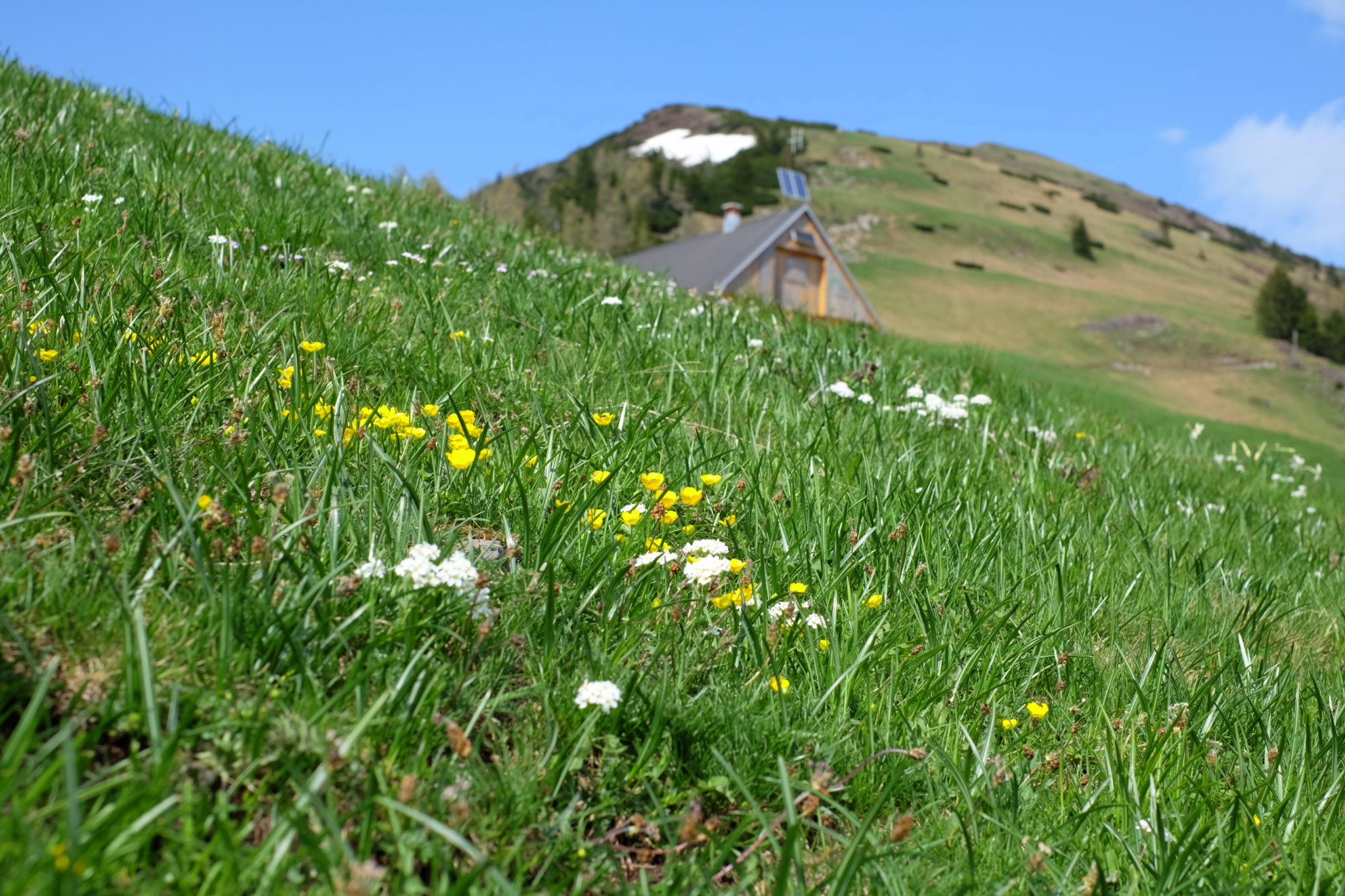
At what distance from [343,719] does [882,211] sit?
3887 inches

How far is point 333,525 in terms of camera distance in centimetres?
213

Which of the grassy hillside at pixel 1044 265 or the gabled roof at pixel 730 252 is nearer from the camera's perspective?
the gabled roof at pixel 730 252

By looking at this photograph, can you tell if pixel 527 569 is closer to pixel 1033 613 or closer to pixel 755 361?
pixel 1033 613

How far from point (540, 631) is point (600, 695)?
12.3 inches

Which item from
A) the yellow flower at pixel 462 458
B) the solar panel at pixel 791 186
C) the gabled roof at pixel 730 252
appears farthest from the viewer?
the solar panel at pixel 791 186

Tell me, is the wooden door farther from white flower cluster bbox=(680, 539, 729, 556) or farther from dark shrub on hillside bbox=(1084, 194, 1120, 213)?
dark shrub on hillside bbox=(1084, 194, 1120, 213)

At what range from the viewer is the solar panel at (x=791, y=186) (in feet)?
131

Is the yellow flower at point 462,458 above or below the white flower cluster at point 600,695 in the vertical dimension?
above

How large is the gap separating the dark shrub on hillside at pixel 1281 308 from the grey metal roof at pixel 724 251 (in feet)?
179

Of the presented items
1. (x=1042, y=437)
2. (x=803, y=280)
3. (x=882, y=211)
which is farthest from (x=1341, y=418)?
(x=882, y=211)

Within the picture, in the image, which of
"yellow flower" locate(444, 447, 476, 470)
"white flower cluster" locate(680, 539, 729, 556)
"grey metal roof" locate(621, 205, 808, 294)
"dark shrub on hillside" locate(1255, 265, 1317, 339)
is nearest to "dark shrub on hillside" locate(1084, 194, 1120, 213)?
"dark shrub on hillside" locate(1255, 265, 1317, 339)

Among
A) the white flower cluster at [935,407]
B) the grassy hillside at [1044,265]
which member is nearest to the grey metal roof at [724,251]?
the grassy hillside at [1044,265]

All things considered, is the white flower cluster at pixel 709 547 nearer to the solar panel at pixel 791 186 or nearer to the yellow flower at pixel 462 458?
the yellow flower at pixel 462 458

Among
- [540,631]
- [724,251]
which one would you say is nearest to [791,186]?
[724,251]
